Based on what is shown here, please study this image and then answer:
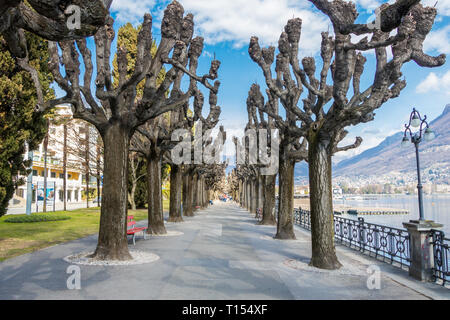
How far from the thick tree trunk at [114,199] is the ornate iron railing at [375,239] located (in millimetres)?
7431

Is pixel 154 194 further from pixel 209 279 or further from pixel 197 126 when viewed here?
pixel 197 126

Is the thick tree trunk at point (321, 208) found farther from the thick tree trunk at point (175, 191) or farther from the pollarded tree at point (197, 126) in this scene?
the thick tree trunk at point (175, 191)

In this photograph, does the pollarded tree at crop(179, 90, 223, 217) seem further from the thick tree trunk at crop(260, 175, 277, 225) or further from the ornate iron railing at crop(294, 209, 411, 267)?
the ornate iron railing at crop(294, 209, 411, 267)

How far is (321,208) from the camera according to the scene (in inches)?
368

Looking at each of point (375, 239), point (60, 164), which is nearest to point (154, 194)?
point (375, 239)

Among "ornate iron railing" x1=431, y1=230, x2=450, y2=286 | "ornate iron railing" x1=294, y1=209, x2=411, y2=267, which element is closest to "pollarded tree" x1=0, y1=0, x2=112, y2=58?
"ornate iron railing" x1=431, y1=230, x2=450, y2=286

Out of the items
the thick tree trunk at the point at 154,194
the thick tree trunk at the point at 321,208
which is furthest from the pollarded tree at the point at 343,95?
the thick tree trunk at the point at 154,194

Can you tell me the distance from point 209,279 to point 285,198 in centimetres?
765

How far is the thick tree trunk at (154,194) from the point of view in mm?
15180

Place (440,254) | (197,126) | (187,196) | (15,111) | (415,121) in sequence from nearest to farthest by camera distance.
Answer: (440,254)
(415,121)
(15,111)
(197,126)
(187,196)

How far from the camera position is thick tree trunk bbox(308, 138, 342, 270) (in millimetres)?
9133

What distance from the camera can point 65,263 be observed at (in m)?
9.02
